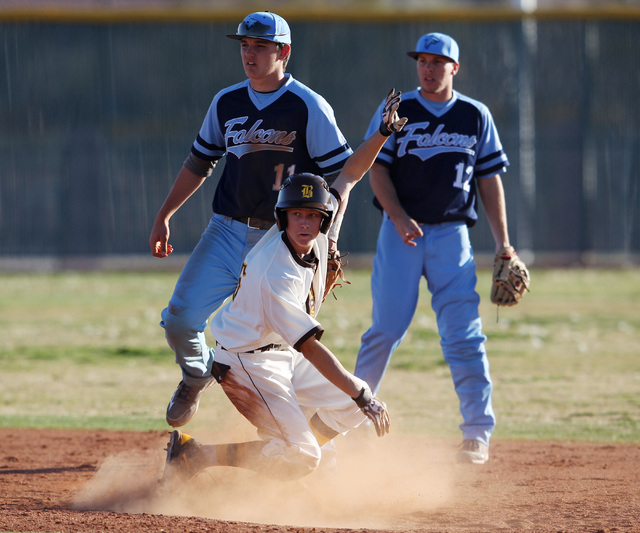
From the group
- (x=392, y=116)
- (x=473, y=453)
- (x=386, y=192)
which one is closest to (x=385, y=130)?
(x=392, y=116)

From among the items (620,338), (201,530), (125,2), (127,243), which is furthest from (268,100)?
(125,2)

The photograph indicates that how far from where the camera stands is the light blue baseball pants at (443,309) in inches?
238

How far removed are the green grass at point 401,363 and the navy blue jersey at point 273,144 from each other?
5.52ft

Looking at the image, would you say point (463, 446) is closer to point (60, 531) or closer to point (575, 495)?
point (575, 495)

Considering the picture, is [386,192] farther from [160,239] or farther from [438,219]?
[160,239]

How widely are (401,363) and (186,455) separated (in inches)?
209

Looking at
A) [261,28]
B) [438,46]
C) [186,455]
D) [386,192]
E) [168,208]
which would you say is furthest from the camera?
[386,192]

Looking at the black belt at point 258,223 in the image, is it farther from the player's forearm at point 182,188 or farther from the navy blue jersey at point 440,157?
the navy blue jersey at point 440,157

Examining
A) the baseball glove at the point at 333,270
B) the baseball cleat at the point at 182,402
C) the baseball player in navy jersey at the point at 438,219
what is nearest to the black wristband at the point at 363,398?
the baseball glove at the point at 333,270

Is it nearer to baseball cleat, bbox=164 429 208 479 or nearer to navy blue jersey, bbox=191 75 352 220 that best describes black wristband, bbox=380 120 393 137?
navy blue jersey, bbox=191 75 352 220

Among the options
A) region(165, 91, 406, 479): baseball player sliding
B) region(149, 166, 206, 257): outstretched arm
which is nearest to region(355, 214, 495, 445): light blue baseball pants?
region(165, 91, 406, 479): baseball player sliding

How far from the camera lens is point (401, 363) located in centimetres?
992

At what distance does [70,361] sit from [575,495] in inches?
244

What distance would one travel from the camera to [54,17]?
19812 mm
